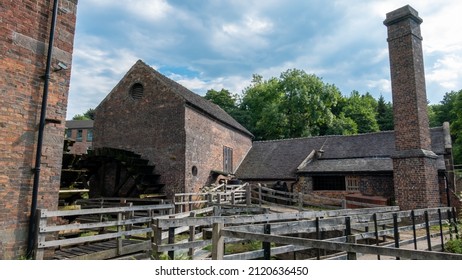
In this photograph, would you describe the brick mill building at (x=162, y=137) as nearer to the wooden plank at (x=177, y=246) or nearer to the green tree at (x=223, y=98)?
the wooden plank at (x=177, y=246)

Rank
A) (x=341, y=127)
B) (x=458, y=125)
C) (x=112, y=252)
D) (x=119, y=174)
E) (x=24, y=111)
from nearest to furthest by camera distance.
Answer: (x=24, y=111) → (x=112, y=252) → (x=119, y=174) → (x=458, y=125) → (x=341, y=127)

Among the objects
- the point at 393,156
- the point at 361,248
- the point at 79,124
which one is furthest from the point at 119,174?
the point at 79,124

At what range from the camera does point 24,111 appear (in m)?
6.13

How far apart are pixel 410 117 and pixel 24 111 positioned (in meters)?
13.2

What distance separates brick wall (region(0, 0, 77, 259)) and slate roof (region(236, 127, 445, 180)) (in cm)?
1560

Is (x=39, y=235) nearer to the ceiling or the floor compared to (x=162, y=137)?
nearer to the floor

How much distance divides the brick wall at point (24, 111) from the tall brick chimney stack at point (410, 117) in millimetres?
12172

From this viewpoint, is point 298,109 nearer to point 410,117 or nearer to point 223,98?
point 223,98

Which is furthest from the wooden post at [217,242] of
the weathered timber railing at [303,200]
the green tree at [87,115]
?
the green tree at [87,115]

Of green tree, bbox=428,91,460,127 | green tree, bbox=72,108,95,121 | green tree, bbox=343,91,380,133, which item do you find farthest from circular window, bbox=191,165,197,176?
green tree, bbox=72,108,95,121

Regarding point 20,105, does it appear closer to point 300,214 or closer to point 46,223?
point 46,223

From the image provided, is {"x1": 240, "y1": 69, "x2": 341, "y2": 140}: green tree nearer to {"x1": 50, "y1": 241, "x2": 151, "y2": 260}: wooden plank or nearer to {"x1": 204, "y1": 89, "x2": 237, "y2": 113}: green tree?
{"x1": 204, "y1": 89, "x2": 237, "y2": 113}: green tree

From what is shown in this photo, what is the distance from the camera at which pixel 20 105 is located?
6082 mm
